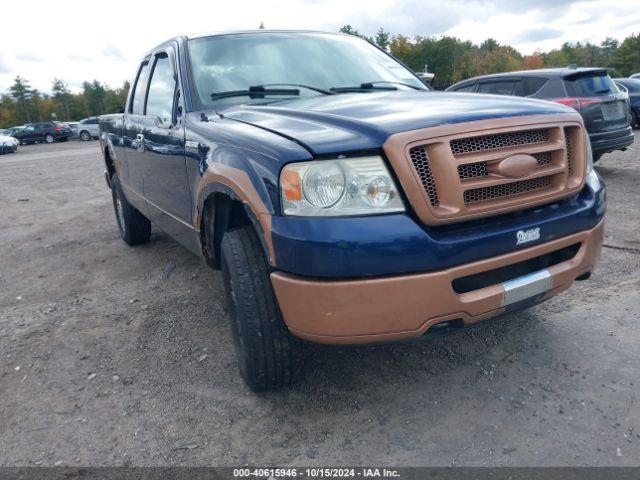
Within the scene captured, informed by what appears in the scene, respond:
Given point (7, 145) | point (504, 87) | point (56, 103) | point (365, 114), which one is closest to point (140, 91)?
point (365, 114)

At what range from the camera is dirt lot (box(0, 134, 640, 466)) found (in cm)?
224

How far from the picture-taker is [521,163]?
2258mm

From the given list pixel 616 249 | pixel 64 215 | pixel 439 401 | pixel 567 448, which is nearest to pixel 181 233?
pixel 439 401

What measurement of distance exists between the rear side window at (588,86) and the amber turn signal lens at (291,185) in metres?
6.55

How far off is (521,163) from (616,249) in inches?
109

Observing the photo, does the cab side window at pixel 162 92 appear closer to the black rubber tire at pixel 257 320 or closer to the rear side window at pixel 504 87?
the black rubber tire at pixel 257 320

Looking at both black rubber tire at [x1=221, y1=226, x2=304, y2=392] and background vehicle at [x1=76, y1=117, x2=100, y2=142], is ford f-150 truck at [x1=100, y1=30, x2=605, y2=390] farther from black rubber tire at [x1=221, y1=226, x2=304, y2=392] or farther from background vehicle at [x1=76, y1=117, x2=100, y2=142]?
background vehicle at [x1=76, y1=117, x2=100, y2=142]

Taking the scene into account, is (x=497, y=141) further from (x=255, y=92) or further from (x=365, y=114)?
(x=255, y=92)

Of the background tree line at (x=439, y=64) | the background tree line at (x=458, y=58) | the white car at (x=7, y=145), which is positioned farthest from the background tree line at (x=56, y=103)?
the white car at (x=7, y=145)

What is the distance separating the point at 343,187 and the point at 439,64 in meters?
75.5

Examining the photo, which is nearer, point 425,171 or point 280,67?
point 425,171

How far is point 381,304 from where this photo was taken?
203 cm

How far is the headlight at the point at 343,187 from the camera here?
2.09 m

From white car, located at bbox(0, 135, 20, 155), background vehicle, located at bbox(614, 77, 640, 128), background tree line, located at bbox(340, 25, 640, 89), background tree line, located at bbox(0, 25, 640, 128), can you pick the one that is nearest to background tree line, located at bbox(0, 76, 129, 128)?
background tree line, located at bbox(0, 25, 640, 128)
